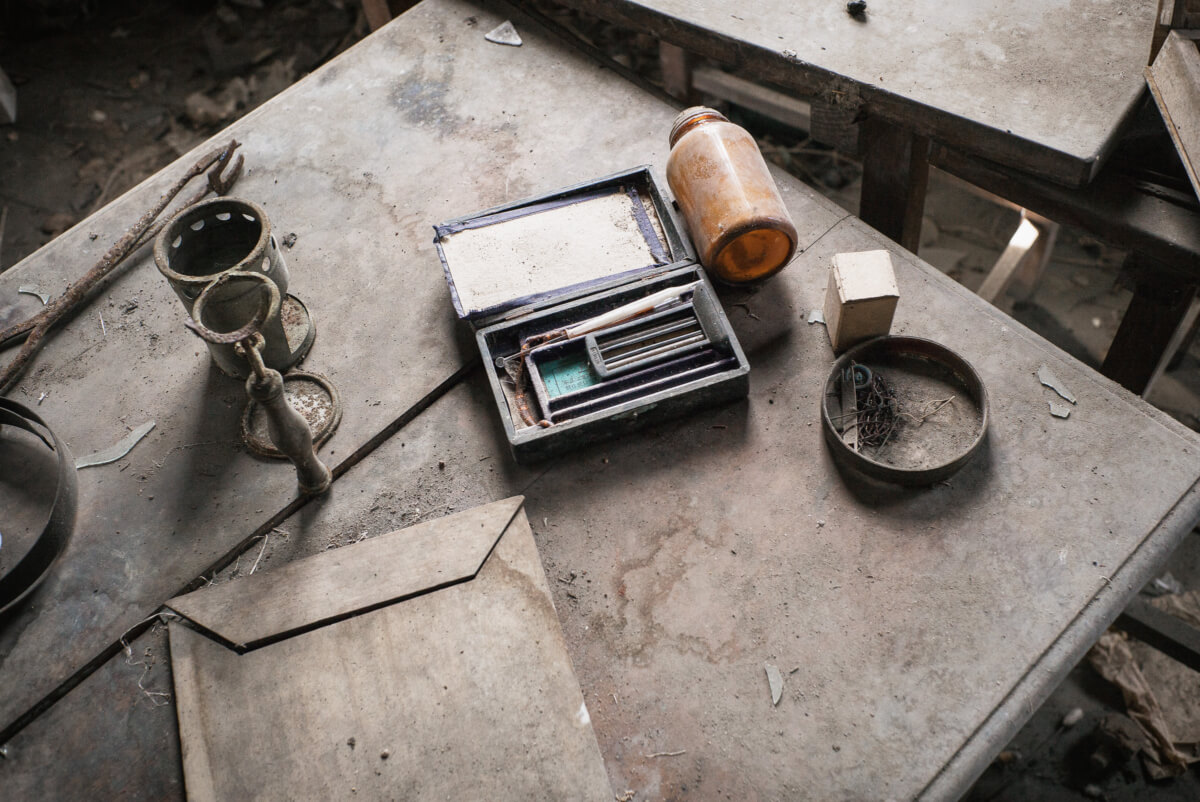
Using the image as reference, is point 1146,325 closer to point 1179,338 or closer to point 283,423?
point 1179,338

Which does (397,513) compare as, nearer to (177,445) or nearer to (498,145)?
(177,445)

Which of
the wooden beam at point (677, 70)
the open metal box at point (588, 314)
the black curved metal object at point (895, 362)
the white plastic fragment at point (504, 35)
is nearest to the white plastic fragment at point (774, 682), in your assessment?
the black curved metal object at point (895, 362)

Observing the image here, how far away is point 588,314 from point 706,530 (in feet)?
1.91

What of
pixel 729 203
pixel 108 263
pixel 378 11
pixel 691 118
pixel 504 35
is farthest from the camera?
pixel 378 11

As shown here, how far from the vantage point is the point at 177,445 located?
6.31 ft

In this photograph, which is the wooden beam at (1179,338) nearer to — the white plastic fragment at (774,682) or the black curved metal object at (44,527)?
the white plastic fragment at (774,682)

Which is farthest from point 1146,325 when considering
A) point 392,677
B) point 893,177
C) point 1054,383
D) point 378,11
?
point 378,11

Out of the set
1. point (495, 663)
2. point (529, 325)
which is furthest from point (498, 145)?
point (495, 663)

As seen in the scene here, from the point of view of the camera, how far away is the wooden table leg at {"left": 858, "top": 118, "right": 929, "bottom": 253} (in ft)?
7.32

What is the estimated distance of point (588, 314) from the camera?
6.40ft

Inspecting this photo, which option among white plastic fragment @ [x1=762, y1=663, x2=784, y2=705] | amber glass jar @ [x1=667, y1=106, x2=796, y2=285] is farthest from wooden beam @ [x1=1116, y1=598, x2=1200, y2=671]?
amber glass jar @ [x1=667, y1=106, x2=796, y2=285]

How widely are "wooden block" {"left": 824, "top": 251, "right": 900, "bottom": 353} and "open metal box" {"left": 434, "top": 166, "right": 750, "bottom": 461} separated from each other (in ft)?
0.81

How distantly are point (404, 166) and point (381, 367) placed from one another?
2.38 feet

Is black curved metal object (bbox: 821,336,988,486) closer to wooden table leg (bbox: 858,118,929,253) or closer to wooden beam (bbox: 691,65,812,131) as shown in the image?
wooden table leg (bbox: 858,118,929,253)
